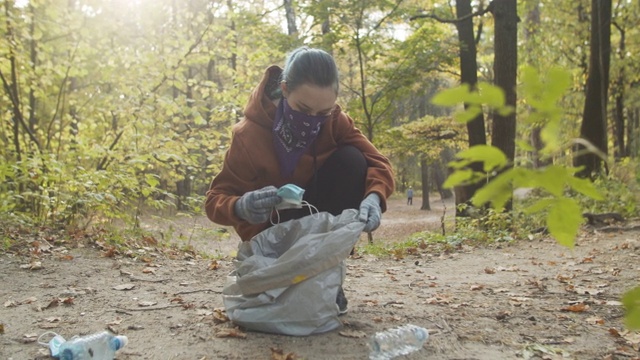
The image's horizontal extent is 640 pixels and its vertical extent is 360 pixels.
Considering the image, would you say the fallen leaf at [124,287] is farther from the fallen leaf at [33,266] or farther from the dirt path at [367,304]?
the fallen leaf at [33,266]

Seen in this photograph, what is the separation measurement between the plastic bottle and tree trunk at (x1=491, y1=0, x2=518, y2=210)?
485cm

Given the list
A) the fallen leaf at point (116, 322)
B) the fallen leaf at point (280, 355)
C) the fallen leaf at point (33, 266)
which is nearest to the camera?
the fallen leaf at point (280, 355)

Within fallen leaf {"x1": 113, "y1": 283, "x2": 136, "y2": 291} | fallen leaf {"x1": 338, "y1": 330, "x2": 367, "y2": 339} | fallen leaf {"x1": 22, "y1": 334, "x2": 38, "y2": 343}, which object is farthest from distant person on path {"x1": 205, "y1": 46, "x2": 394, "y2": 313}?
fallen leaf {"x1": 113, "y1": 283, "x2": 136, "y2": 291}

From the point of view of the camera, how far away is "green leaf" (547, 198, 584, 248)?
0.62m

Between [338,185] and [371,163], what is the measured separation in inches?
9.1

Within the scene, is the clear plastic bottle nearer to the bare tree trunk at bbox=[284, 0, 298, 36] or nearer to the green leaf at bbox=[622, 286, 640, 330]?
the green leaf at bbox=[622, 286, 640, 330]

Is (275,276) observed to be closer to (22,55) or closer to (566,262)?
(566,262)

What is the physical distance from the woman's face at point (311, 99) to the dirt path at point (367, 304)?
0.97 m

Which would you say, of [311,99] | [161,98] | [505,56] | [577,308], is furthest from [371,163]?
[505,56]

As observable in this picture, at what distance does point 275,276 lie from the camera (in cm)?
177

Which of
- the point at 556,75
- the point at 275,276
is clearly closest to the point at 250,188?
the point at 275,276

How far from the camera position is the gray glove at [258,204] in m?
1.86

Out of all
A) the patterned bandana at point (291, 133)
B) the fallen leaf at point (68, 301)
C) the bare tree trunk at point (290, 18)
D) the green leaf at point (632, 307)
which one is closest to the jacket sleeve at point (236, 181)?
the patterned bandana at point (291, 133)

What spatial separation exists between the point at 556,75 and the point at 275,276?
1398 millimetres
